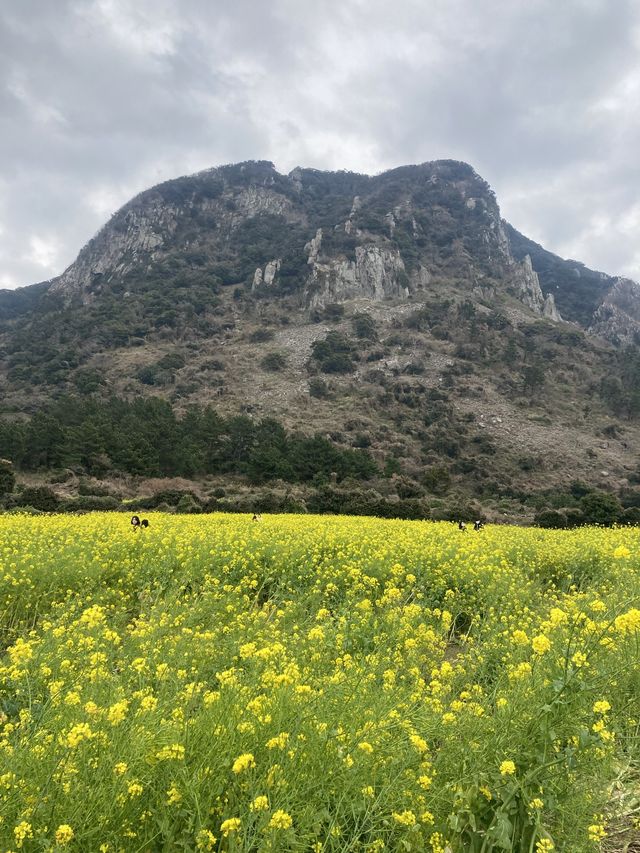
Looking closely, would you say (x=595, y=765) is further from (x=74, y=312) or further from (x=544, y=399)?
(x=74, y=312)

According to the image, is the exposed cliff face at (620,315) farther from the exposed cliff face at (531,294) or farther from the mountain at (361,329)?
the exposed cliff face at (531,294)

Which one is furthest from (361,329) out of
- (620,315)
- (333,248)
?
(620,315)

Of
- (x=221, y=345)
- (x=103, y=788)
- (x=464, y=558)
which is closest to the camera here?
(x=103, y=788)

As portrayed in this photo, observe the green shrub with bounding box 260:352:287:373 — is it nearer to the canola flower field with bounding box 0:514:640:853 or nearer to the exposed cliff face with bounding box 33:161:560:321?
the exposed cliff face with bounding box 33:161:560:321

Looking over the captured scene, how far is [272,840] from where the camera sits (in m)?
2.20

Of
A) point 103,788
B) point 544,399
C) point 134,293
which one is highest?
point 134,293

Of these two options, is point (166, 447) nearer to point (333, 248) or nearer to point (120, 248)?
point (333, 248)

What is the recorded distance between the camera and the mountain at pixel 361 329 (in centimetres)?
5962

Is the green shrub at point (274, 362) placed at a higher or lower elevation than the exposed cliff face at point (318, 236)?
lower

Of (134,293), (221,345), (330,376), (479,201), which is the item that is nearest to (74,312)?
(134,293)

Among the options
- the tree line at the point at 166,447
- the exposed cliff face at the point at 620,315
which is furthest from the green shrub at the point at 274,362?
the exposed cliff face at the point at 620,315

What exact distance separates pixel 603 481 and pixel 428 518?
1152 inches

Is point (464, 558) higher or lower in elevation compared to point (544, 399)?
lower

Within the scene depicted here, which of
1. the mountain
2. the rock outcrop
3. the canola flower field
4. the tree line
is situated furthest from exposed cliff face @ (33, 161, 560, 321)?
the canola flower field
